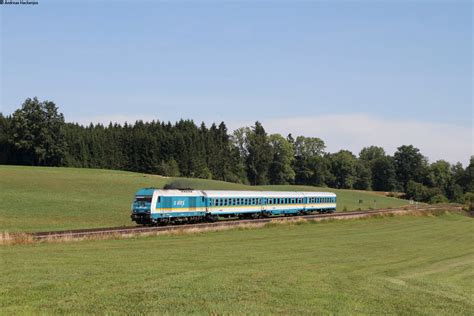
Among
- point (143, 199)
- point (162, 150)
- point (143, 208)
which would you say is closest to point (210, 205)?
point (143, 199)

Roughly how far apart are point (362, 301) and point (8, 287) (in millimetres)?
10107

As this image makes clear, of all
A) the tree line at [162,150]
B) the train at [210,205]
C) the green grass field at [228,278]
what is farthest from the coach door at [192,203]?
the tree line at [162,150]

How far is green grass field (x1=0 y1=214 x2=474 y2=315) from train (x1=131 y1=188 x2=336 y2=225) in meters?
9.14

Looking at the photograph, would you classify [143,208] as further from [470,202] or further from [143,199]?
[470,202]

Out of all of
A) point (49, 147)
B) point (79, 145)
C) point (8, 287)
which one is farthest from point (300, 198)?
point (79, 145)

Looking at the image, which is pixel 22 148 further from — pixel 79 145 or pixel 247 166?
pixel 247 166

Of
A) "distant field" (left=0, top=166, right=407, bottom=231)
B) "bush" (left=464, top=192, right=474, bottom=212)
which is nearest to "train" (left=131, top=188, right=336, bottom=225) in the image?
"distant field" (left=0, top=166, right=407, bottom=231)

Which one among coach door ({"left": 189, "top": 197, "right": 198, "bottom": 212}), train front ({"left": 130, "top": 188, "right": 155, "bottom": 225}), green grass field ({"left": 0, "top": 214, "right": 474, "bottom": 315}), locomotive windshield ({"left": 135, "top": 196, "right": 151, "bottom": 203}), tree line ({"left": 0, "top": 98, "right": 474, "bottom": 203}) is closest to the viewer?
green grass field ({"left": 0, "top": 214, "right": 474, "bottom": 315})

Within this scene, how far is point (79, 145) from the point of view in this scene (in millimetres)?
154625

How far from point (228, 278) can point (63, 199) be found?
5484 centimetres

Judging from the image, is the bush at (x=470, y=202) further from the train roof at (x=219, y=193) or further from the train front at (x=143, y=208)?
the train front at (x=143, y=208)

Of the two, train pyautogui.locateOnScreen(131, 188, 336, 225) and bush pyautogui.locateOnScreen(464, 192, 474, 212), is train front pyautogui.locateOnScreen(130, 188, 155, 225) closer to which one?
train pyautogui.locateOnScreen(131, 188, 336, 225)

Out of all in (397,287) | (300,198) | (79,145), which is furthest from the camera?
(79,145)

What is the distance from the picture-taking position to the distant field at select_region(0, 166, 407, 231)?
50844 millimetres
